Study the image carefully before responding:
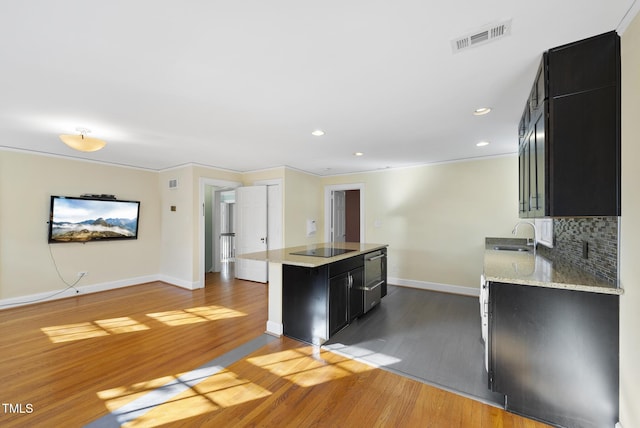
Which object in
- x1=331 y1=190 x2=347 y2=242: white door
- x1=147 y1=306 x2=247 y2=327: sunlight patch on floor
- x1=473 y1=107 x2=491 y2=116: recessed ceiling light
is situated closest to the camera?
x1=473 y1=107 x2=491 y2=116: recessed ceiling light

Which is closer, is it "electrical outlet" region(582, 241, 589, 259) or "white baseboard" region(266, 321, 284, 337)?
"electrical outlet" region(582, 241, 589, 259)

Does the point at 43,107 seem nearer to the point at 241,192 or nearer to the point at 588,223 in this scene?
the point at 241,192

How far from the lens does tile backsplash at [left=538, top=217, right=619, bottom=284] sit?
159 centimetres

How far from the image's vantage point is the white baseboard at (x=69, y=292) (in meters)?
3.87

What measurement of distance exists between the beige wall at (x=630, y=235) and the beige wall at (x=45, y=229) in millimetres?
6529

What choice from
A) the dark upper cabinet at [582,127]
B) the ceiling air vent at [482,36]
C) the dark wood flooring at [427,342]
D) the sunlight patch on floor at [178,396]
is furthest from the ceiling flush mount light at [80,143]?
the dark upper cabinet at [582,127]

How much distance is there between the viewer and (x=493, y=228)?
426 cm

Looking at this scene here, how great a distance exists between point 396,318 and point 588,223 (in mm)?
2231

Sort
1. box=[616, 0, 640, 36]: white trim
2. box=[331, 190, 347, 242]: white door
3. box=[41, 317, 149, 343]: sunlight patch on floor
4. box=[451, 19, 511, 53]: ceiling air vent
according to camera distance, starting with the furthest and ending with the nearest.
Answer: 1. box=[331, 190, 347, 242]: white door
2. box=[41, 317, 149, 343]: sunlight patch on floor
3. box=[451, 19, 511, 53]: ceiling air vent
4. box=[616, 0, 640, 36]: white trim

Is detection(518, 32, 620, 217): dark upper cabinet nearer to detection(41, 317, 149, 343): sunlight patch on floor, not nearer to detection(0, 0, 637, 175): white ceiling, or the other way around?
detection(0, 0, 637, 175): white ceiling

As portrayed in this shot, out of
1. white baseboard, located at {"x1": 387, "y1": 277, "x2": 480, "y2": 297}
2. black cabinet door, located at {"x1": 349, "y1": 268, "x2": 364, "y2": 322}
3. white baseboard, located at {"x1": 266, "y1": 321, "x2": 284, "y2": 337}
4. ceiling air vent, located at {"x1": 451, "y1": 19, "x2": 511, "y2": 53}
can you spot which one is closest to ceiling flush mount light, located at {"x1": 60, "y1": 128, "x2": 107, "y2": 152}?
white baseboard, located at {"x1": 266, "y1": 321, "x2": 284, "y2": 337}

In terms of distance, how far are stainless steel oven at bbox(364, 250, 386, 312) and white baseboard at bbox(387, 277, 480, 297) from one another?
50.2 inches

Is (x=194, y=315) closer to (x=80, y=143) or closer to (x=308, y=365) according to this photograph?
(x=308, y=365)

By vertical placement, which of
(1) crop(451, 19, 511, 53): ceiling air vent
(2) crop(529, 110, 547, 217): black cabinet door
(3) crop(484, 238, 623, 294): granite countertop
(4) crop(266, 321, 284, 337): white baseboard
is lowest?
(4) crop(266, 321, 284, 337): white baseboard
